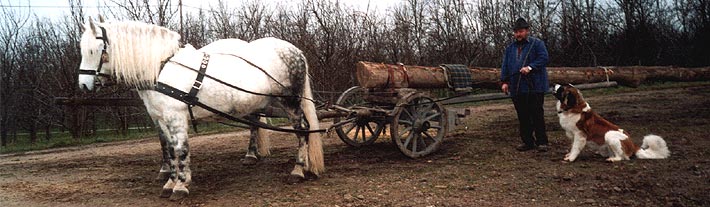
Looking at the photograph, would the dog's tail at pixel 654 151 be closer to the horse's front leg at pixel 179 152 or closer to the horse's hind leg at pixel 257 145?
the horse's hind leg at pixel 257 145

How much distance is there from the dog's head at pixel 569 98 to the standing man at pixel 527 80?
0.36m

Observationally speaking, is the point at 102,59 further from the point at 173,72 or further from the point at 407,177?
the point at 407,177

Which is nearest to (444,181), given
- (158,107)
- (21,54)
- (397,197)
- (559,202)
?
(397,197)

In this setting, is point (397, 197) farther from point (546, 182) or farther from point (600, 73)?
point (600, 73)

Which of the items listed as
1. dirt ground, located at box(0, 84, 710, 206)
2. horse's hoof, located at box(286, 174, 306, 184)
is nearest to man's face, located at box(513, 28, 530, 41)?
dirt ground, located at box(0, 84, 710, 206)

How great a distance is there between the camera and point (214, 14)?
1691 centimetres

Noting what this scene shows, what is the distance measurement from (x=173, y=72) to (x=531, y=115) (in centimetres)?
436

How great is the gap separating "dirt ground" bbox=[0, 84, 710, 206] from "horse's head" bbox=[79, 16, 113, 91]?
46.7 inches

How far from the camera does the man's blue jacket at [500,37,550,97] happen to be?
231 inches

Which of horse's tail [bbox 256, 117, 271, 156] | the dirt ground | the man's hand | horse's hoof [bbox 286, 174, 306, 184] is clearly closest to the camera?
the dirt ground

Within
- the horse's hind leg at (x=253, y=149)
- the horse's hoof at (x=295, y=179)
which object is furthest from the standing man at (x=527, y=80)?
the horse's hind leg at (x=253, y=149)

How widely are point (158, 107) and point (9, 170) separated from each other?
12.7 feet

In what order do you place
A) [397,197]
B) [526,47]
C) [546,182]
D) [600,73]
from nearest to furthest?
[397,197] < [546,182] < [526,47] < [600,73]

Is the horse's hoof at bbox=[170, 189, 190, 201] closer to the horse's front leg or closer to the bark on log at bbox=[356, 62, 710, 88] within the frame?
the horse's front leg
